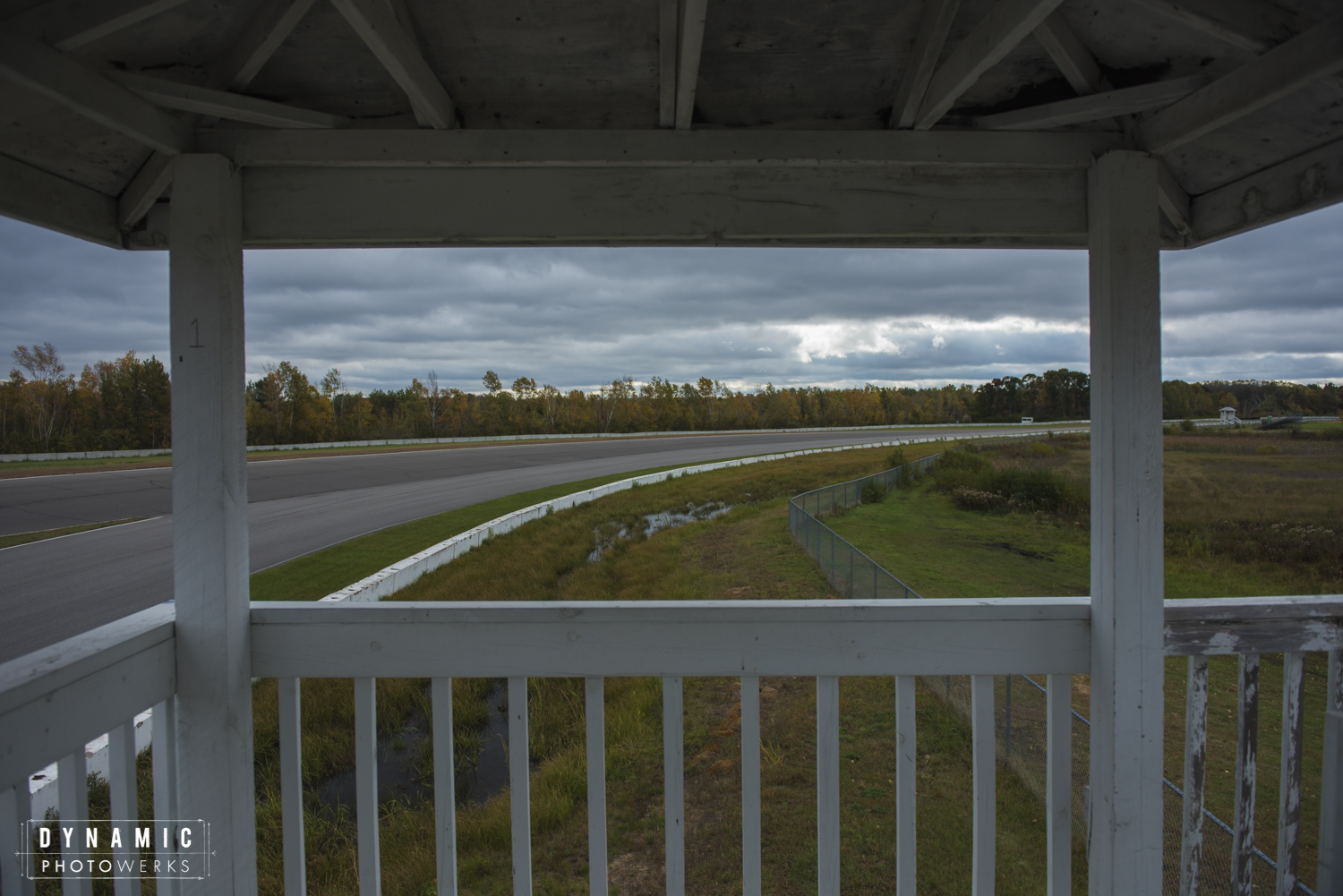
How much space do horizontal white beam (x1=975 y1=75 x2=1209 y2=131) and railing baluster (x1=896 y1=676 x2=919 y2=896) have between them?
4.93 feet

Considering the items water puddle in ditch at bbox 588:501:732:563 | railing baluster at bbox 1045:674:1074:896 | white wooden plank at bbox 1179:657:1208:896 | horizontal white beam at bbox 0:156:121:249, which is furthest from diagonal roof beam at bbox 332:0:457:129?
water puddle in ditch at bbox 588:501:732:563

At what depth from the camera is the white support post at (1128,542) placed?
5.26ft

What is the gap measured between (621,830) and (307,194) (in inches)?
159

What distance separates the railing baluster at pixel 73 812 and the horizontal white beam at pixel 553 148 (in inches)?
60.0

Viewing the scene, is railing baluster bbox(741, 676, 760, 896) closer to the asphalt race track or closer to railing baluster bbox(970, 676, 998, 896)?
railing baluster bbox(970, 676, 998, 896)

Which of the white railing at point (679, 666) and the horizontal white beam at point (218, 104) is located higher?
the horizontal white beam at point (218, 104)

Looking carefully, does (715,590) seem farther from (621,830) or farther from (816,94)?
(816,94)

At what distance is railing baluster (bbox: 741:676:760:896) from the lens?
1575mm

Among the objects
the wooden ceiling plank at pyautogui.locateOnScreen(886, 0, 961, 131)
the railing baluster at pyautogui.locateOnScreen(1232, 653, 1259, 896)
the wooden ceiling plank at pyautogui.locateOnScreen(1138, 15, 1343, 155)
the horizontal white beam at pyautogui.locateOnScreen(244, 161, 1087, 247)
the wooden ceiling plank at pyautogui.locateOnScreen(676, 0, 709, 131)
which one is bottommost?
the railing baluster at pyautogui.locateOnScreen(1232, 653, 1259, 896)

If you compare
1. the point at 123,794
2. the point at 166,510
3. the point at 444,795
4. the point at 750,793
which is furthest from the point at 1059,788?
the point at 166,510

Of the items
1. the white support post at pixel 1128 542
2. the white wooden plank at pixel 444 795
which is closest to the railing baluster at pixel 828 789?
the white support post at pixel 1128 542

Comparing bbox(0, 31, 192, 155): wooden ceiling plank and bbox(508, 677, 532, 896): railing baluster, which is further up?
bbox(0, 31, 192, 155): wooden ceiling plank

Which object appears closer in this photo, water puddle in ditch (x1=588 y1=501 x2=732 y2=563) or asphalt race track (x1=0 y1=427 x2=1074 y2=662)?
asphalt race track (x1=0 y1=427 x2=1074 y2=662)

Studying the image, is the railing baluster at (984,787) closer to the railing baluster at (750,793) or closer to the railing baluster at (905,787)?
the railing baluster at (905,787)
